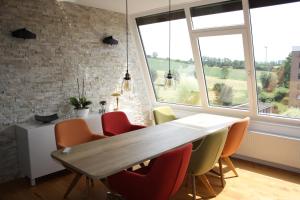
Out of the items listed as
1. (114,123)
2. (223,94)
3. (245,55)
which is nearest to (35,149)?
(114,123)

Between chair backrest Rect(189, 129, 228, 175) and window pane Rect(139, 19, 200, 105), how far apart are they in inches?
97.2

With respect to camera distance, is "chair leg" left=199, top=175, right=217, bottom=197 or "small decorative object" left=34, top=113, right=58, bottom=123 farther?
"small decorative object" left=34, top=113, right=58, bottom=123

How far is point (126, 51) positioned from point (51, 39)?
1.70 m

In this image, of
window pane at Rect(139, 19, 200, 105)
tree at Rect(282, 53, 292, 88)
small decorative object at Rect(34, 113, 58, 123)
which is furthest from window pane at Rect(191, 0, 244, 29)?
small decorative object at Rect(34, 113, 58, 123)

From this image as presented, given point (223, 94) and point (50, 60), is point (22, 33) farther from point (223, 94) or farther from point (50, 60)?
point (223, 94)

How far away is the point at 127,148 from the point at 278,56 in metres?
2.86

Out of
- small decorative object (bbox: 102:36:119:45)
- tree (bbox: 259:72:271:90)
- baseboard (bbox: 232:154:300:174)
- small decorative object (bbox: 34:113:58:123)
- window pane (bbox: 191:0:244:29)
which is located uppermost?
window pane (bbox: 191:0:244:29)

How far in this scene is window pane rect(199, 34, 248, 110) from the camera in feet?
14.3

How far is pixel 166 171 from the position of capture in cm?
216

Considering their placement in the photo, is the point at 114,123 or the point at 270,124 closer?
the point at 114,123

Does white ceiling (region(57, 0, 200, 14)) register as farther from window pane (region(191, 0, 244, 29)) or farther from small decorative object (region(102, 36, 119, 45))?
small decorative object (region(102, 36, 119, 45))

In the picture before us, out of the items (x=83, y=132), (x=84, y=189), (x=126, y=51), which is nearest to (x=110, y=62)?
(x=126, y=51)

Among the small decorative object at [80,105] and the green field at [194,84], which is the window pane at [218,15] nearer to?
the green field at [194,84]

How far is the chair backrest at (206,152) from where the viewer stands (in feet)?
9.17
